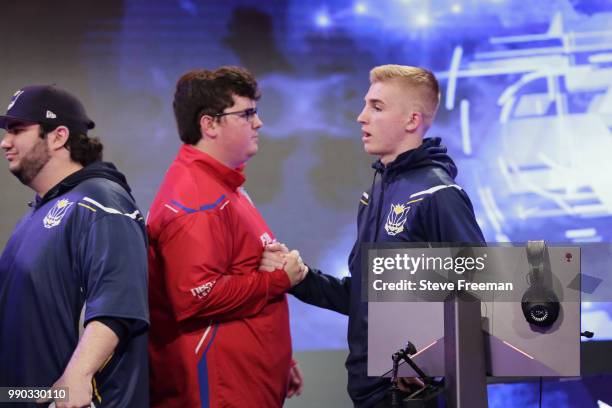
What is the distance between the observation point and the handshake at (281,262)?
2861 millimetres

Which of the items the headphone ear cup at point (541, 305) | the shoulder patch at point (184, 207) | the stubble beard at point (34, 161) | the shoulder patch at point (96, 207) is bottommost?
the headphone ear cup at point (541, 305)

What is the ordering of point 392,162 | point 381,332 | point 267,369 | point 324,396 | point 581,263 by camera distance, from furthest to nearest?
point 324,396, point 392,162, point 267,369, point 381,332, point 581,263

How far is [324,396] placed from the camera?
414 centimetres

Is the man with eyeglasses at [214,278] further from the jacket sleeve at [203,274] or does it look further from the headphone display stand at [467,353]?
the headphone display stand at [467,353]

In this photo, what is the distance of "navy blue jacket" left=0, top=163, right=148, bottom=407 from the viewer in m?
2.28

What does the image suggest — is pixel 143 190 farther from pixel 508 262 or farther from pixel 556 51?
pixel 508 262

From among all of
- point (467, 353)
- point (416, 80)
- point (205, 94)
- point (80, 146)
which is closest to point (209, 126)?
point (205, 94)

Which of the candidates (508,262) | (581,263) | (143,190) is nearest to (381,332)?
(508,262)

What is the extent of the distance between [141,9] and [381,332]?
2.85 meters

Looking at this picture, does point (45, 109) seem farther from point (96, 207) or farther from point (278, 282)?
point (278, 282)

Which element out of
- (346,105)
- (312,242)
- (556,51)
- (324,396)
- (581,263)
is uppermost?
(556,51)

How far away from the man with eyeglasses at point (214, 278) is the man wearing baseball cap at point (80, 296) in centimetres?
27

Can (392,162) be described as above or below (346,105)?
below

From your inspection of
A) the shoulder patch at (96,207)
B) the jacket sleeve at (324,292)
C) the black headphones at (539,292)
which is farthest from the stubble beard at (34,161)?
the black headphones at (539,292)
